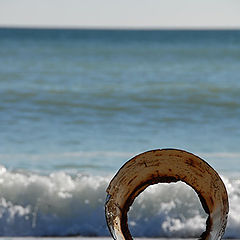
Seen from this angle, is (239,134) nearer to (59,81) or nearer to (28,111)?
(28,111)

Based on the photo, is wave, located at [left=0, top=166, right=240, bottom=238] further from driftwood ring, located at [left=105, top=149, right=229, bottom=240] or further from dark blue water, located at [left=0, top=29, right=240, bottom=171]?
driftwood ring, located at [left=105, top=149, right=229, bottom=240]

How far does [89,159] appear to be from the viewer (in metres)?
7.24

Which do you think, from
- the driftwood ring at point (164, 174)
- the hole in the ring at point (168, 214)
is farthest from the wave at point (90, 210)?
the driftwood ring at point (164, 174)

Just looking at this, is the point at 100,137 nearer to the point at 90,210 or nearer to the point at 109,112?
the point at 109,112

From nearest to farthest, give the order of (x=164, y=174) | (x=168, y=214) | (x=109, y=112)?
(x=164, y=174) < (x=168, y=214) < (x=109, y=112)

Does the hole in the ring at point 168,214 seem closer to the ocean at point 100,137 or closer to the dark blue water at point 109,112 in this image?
the ocean at point 100,137

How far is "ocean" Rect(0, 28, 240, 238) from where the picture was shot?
566 cm

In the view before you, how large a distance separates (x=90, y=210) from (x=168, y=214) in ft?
1.87

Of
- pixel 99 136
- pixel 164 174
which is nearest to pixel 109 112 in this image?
pixel 99 136

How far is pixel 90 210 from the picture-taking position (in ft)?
18.8

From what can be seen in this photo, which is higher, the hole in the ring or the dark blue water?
the hole in the ring

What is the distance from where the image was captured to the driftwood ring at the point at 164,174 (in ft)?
9.84

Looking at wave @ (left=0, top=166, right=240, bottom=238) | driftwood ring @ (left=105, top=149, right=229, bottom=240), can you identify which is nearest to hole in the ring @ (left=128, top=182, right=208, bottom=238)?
wave @ (left=0, top=166, right=240, bottom=238)

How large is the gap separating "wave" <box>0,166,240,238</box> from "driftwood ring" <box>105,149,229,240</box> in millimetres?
2308
